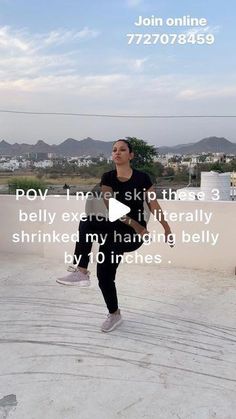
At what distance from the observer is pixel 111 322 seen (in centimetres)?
260

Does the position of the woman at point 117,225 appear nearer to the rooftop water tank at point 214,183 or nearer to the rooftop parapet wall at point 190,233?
the rooftop parapet wall at point 190,233

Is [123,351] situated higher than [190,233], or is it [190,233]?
[190,233]

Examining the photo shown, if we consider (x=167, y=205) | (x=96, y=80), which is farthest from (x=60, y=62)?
(x=167, y=205)

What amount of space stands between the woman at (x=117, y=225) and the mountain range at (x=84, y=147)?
5.51 metres

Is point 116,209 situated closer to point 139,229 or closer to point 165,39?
point 139,229

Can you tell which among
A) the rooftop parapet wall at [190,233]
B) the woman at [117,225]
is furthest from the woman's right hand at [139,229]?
the rooftop parapet wall at [190,233]

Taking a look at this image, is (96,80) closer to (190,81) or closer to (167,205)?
(190,81)

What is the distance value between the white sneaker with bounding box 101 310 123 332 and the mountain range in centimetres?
583

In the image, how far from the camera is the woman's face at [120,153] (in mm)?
2686

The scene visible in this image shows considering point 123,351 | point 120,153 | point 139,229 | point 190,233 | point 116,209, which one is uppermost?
point 120,153

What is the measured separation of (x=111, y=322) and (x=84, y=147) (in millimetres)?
8800

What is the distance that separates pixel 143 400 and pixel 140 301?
4.37ft

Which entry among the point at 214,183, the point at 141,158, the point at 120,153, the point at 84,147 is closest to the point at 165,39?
the point at 141,158

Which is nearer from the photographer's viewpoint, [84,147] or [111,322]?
[111,322]
